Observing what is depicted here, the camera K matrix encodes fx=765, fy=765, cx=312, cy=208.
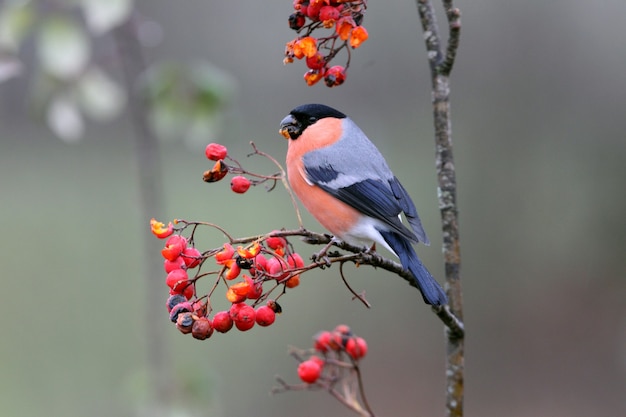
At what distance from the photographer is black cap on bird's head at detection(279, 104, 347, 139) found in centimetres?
187

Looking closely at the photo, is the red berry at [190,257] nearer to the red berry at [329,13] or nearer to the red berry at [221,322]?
the red berry at [221,322]

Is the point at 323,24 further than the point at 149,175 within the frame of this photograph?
No

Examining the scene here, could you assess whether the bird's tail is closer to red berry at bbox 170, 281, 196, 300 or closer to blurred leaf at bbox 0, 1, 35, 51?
red berry at bbox 170, 281, 196, 300

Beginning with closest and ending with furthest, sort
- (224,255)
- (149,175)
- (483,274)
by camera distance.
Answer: (224,255), (149,175), (483,274)

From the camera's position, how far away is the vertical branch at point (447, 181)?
1328 mm

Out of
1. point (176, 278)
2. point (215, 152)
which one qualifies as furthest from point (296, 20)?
point (176, 278)

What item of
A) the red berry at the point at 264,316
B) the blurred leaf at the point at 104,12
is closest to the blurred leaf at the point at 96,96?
the blurred leaf at the point at 104,12

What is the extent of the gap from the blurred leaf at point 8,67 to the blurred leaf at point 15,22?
0.04 meters

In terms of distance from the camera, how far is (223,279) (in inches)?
49.7

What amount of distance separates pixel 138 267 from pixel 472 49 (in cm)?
316

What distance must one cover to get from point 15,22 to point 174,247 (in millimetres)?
690

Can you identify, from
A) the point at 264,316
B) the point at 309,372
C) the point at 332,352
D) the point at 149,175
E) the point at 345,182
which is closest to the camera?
the point at 264,316

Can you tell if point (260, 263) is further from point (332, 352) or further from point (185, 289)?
point (332, 352)

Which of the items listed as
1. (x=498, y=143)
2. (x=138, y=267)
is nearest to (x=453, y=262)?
(x=498, y=143)
